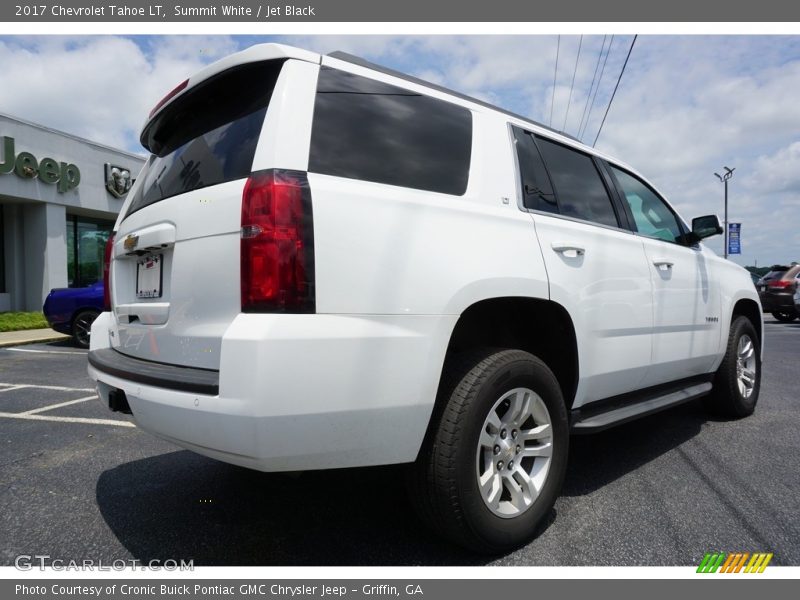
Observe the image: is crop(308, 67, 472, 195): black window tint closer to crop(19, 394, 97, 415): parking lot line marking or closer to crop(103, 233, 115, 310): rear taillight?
crop(103, 233, 115, 310): rear taillight

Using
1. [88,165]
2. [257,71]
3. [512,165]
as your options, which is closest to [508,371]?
[512,165]

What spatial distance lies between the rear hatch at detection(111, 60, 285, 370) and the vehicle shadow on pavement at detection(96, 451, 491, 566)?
2.64 ft

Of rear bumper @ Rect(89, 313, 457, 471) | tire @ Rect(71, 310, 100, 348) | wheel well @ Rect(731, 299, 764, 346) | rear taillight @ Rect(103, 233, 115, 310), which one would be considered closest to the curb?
tire @ Rect(71, 310, 100, 348)

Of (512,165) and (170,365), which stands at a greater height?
(512,165)

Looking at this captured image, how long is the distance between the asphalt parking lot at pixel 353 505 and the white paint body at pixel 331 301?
24.6 inches

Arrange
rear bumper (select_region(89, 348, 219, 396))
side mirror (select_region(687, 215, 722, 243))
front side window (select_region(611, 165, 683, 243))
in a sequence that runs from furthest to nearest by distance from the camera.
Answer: side mirror (select_region(687, 215, 722, 243))
front side window (select_region(611, 165, 683, 243))
rear bumper (select_region(89, 348, 219, 396))

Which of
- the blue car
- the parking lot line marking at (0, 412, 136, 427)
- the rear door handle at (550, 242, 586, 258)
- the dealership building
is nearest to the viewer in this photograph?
the rear door handle at (550, 242, 586, 258)

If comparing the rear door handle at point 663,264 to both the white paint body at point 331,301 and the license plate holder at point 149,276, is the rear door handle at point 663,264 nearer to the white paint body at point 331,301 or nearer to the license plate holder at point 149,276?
the white paint body at point 331,301

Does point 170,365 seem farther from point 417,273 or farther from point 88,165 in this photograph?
point 88,165

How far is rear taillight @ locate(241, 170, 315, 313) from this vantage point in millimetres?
1724

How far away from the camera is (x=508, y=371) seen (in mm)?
2168

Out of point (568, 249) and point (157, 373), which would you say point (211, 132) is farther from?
point (568, 249)

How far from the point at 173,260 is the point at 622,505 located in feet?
7.80

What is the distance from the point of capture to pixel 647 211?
3662 mm
